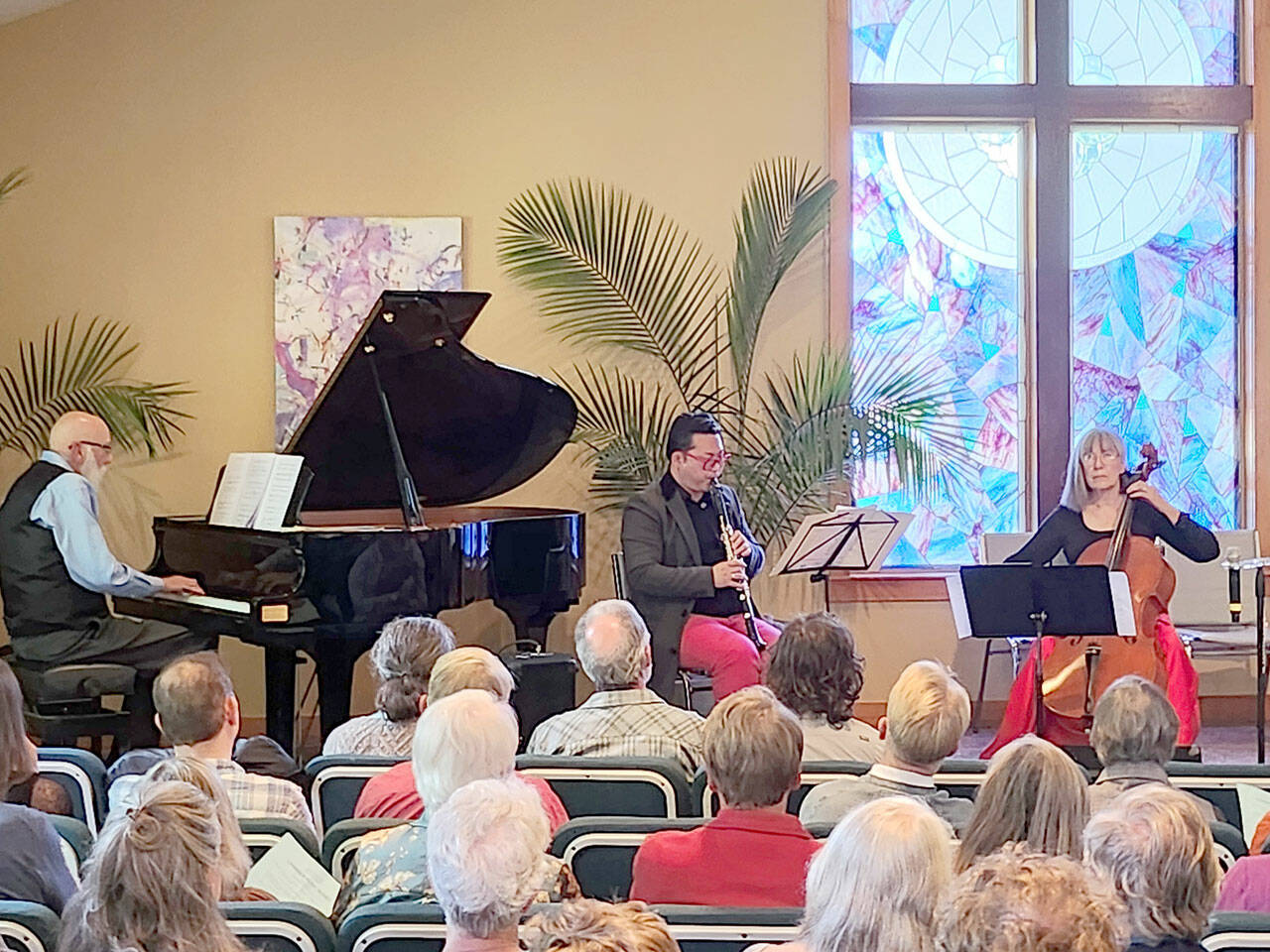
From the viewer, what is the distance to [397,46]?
691cm

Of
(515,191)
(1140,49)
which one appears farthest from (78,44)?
(1140,49)

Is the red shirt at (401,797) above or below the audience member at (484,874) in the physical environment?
below

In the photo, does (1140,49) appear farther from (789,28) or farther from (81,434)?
(81,434)

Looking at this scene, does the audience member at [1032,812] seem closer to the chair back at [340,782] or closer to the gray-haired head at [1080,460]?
the chair back at [340,782]

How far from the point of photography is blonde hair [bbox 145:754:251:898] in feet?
8.14

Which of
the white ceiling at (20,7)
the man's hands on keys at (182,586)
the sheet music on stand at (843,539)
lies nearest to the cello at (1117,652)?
the sheet music on stand at (843,539)

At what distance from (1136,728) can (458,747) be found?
4.36ft

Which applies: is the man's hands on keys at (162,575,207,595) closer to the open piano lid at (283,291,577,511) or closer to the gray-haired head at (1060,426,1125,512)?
the open piano lid at (283,291,577,511)

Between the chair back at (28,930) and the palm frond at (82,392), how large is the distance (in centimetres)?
462

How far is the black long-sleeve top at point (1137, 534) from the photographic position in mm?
5391

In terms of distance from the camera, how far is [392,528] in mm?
5504

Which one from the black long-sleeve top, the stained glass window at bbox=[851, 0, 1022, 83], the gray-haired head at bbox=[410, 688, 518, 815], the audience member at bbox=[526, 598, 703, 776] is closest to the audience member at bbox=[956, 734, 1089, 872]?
the gray-haired head at bbox=[410, 688, 518, 815]

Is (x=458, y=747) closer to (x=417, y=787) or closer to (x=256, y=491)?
(x=417, y=787)

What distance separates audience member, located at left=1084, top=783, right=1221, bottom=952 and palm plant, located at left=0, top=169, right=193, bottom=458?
527 centimetres
